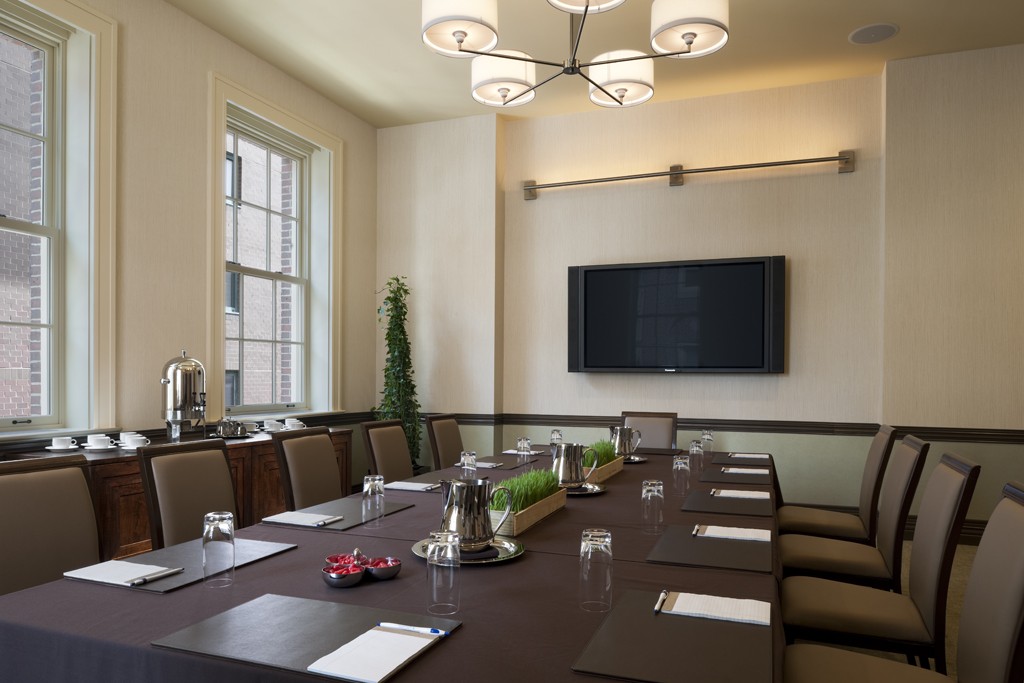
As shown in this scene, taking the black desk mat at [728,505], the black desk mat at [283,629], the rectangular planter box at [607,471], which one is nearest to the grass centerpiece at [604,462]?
the rectangular planter box at [607,471]

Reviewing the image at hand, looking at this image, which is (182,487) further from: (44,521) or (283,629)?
(283,629)

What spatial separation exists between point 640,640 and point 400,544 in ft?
2.87

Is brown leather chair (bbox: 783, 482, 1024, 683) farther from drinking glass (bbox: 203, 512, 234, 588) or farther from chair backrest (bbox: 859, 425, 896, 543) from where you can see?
chair backrest (bbox: 859, 425, 896, 543)

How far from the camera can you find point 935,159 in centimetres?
507

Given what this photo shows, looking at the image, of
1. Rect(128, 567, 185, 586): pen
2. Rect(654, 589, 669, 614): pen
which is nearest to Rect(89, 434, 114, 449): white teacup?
Rect(128, 567, 185, 586): pen

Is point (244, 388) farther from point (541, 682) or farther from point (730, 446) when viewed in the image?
point (541, 682)

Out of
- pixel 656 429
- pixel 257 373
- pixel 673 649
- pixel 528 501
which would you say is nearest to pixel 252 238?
pixel 257 373

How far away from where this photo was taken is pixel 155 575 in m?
1.62

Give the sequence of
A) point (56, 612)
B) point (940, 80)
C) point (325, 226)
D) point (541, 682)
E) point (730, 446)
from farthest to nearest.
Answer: point (325, 226) < point (730, 446) < point (940, 80) < point (56, 612) < point (541, 682)

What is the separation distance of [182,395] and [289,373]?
1741mm

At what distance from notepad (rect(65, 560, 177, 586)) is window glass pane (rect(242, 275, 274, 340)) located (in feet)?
12.6

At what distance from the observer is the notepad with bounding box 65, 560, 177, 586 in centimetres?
159

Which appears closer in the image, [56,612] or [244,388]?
[56,612]

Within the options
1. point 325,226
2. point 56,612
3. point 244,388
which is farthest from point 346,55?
point 56,612
